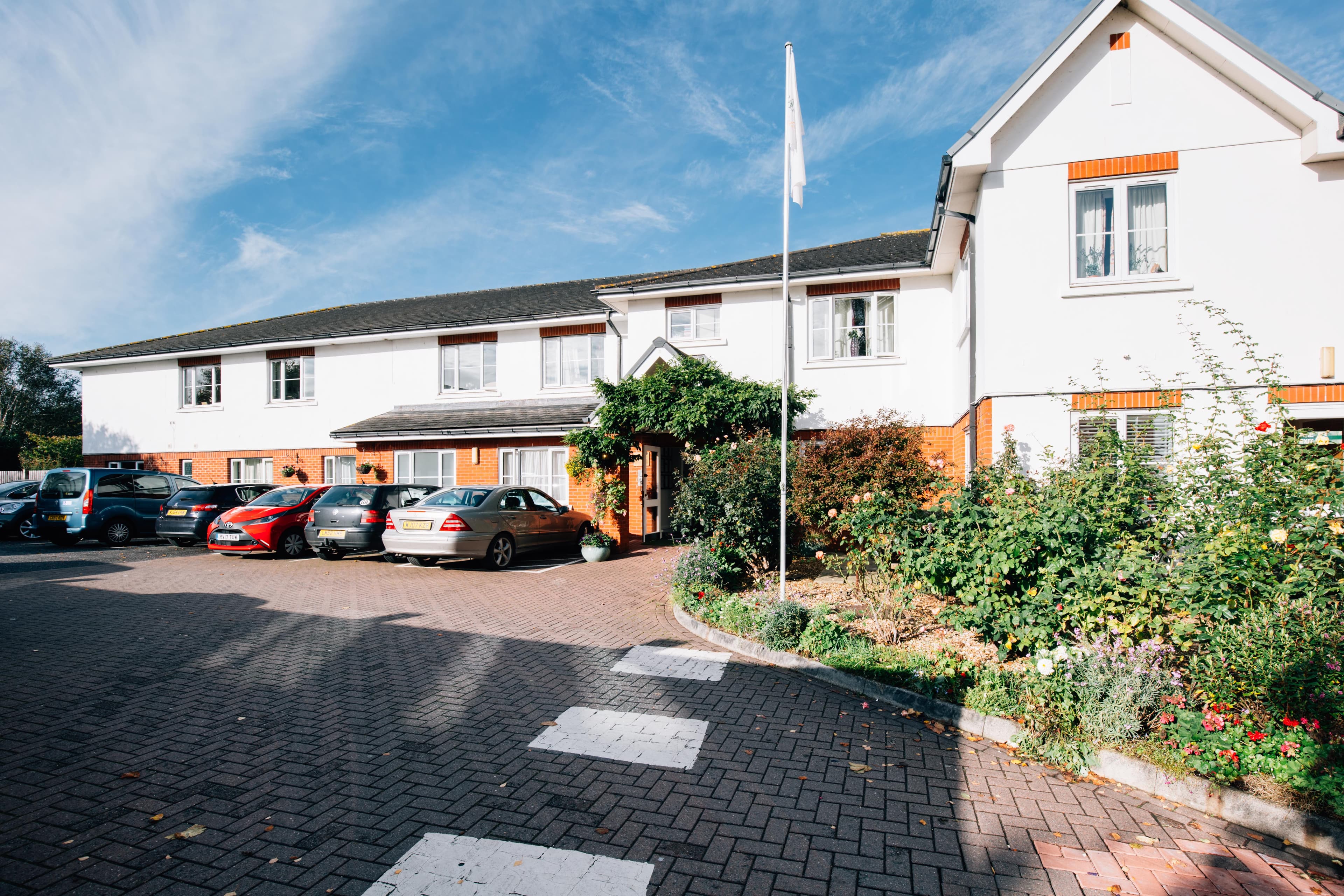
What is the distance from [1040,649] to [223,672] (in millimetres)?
6897

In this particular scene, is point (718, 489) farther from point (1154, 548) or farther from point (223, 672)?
point (223, 672)

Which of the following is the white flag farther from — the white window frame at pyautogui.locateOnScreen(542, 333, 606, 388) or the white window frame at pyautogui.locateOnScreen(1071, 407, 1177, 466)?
the white window frame at pyautogui.locateOnScreen(542, 333, 606, 388)

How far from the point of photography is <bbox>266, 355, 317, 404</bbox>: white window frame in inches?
846

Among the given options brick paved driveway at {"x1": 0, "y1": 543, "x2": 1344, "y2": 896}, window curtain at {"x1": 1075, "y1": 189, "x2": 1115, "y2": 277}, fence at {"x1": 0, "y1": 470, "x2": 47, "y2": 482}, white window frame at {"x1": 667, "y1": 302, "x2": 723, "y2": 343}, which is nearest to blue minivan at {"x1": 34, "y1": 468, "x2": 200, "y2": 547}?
brick paved driveway at {"x1": 0, "y1": 543, "x2": 1344, "y2": 896}

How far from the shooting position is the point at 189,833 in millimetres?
3475

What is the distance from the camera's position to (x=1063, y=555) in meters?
5.47

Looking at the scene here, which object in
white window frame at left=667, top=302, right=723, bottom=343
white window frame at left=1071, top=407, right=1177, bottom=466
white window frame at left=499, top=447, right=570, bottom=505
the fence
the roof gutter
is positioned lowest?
the fence

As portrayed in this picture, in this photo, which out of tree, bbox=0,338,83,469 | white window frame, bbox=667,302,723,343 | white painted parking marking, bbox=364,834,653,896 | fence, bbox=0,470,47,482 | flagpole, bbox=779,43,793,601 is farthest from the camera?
tree, bbox=0,338,83,469

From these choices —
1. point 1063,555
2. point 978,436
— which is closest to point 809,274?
point 978,436

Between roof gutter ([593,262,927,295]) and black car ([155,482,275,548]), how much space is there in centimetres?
978

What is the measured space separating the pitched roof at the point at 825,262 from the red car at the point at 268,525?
28.0 ft

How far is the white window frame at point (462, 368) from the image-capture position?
19.9 metres

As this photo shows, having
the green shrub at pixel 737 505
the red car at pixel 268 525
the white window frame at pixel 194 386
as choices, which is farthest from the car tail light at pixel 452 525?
the white window frame at pixel 194 386

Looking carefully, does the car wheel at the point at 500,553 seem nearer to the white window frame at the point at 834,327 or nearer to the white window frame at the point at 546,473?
the white window frame at the point at 546,473
